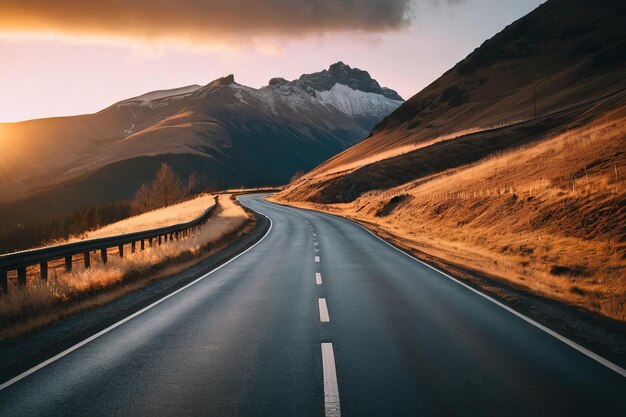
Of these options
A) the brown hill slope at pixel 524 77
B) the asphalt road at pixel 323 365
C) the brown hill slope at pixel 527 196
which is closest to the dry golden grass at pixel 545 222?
the brown hill slope at pixel 527 196

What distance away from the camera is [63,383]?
5520mm

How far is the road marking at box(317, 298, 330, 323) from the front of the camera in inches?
336

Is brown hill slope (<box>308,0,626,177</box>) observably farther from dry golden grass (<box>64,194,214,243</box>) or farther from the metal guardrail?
the metal guardrail

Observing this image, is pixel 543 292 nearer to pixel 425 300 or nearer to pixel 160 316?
pixel 425 300

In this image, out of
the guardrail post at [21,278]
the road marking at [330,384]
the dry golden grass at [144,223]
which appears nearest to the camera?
the road marking at [330,384]

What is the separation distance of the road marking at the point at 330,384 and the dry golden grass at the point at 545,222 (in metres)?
5.53

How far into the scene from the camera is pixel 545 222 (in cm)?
1867

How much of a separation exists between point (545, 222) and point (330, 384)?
1616 centimetres

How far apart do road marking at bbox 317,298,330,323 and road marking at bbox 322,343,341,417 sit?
1.59 m

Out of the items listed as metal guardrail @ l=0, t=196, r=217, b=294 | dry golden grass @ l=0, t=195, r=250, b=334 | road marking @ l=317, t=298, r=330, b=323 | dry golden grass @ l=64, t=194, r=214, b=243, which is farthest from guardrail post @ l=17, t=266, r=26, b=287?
dry golden grass @ l=64, t=194, r=214, b=243

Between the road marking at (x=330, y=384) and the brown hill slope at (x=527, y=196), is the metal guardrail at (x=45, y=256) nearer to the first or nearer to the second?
the road marking at (x=330, y=384)

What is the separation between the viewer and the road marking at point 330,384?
4.64 meters

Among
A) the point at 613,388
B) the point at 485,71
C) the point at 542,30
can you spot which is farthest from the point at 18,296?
the point at 542,30

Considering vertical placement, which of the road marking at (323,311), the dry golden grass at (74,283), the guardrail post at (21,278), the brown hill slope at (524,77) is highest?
the brown hill slope at (524,77)
